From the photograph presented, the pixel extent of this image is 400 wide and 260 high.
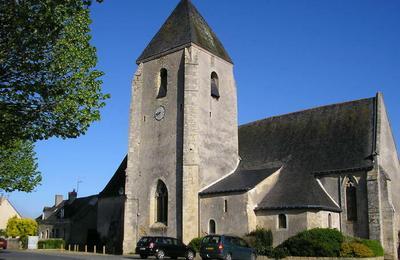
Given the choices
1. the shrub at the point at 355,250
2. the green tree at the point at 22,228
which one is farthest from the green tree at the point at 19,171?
the green tree at the point at 22,228

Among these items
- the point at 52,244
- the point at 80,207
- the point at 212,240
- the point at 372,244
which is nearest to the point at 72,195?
the point at 80,207

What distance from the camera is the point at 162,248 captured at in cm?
2669

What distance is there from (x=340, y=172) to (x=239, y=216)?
21.7 feet

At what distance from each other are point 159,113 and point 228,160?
233 inches

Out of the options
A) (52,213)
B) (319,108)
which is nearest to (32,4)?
(319,108)

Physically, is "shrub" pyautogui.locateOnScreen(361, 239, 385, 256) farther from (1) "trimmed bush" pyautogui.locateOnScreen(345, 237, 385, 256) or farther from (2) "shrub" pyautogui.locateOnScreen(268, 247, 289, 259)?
(2) "shrub" pyautogui.locateOnScreen(268, 247, 289, 259)

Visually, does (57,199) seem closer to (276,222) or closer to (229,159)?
(229,159)

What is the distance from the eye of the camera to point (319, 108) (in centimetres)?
3409

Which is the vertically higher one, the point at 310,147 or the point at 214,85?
the point at 214,85

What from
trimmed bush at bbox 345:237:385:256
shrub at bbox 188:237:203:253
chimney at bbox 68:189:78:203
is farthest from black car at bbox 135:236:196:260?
chimney at bbox 68:189:78:203

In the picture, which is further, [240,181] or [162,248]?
[240,181]

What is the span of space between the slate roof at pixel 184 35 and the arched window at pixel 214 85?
1622 mm

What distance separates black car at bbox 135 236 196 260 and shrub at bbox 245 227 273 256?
135 inches

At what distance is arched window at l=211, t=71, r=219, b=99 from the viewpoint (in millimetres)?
34219
